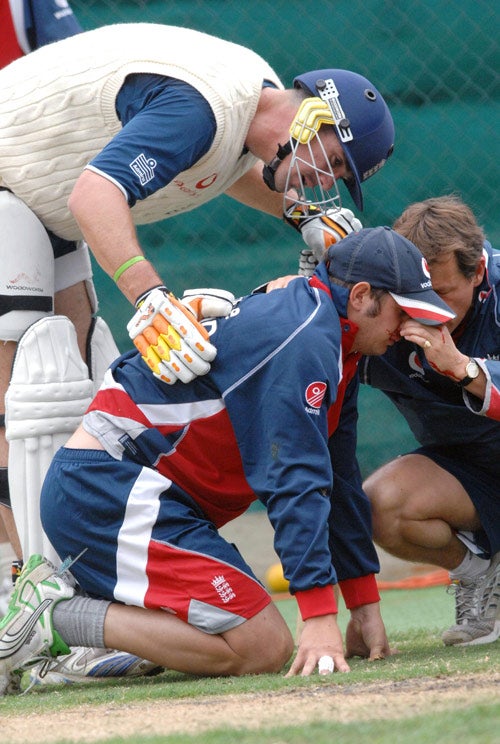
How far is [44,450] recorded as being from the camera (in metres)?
3.31

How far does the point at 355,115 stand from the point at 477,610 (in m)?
1.46

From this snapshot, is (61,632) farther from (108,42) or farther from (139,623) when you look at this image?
(108,42)

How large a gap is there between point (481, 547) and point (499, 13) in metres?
2.83

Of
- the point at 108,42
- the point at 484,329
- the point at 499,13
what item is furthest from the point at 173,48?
the point at 499,13

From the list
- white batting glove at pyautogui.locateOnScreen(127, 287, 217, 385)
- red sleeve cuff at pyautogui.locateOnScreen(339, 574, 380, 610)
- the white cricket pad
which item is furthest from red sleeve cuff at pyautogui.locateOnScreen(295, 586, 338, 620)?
the white cricket pad

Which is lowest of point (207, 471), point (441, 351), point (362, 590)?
point (362, 590)

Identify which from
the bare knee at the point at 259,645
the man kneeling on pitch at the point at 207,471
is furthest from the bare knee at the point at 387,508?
the bare knee at the point at 259,645

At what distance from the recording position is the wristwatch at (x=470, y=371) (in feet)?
10.1

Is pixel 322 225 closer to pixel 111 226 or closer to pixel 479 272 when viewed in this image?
pixel 479 272

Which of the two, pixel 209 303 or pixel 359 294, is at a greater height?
pixel 359 294

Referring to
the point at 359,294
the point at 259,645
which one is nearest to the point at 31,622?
the point at 259,645

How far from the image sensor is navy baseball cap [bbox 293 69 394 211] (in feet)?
10.7

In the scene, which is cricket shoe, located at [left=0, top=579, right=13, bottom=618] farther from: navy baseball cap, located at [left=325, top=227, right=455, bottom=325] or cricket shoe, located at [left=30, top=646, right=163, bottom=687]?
navy baseball cap, located at [left=325, top=227, right=455, bottom=325]

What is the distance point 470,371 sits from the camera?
309 centimetres
